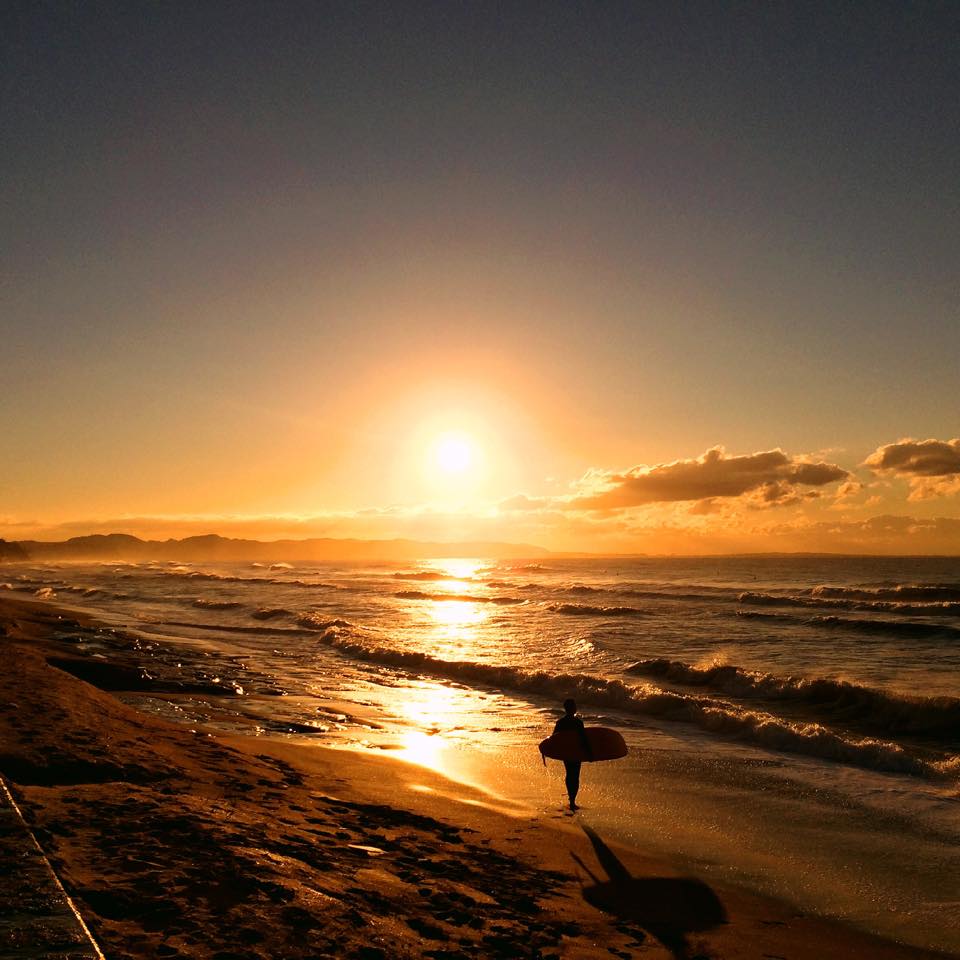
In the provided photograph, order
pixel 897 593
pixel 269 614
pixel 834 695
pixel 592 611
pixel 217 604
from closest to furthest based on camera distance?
pixel 834 695
pixel 269 614
pixel 592 611
pixel 217 604
pixel 897 593

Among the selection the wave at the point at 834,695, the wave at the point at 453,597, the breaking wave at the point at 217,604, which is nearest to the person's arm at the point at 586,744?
the wave at the point at 834,695

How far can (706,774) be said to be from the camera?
1362 centimetres

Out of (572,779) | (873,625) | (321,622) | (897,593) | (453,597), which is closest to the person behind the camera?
(572,779)

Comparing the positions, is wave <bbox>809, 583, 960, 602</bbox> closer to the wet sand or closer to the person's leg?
the person's leg

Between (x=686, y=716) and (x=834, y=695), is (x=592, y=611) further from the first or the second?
(x=686, y=716)

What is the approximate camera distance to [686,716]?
18859mm

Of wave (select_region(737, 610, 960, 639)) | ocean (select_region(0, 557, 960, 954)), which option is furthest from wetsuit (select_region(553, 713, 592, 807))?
wave (select_region(737, 610, 960, 639))

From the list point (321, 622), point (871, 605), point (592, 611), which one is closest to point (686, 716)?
point (321, 622)

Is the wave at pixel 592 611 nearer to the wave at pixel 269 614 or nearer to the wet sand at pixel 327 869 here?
the wave at pixel 269 614

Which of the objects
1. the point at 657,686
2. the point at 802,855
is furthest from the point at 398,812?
the point at 657,686

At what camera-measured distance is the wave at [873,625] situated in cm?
3606

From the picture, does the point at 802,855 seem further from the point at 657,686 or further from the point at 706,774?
the point at 657,686

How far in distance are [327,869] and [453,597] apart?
58736mm

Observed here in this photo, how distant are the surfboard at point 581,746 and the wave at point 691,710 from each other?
253 inches
